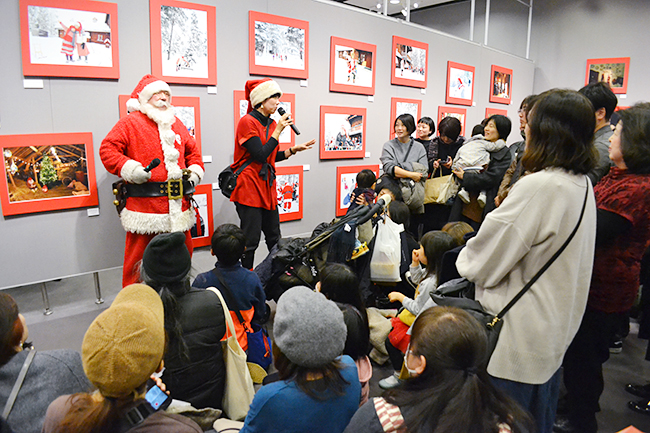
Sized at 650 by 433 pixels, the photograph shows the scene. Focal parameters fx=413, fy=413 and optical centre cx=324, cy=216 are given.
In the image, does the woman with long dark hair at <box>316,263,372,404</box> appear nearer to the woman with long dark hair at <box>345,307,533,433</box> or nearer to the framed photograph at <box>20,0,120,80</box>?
the woman with long dark hair at <box>345,307,533,433</box>

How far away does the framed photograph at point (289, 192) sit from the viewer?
4.77 metres

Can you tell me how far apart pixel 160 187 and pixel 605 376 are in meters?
3.55

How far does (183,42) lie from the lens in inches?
150

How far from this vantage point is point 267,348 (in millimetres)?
2713

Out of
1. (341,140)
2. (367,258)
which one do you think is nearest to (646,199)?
(367,258)

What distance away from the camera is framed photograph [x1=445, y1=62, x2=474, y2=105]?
6.82 meters

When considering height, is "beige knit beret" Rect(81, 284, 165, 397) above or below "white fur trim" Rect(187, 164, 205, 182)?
below

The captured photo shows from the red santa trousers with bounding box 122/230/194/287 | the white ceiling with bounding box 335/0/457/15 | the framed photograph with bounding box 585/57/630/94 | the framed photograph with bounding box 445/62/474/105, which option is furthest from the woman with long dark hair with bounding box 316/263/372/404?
the framed photograph with bounding box 585/57/630/94

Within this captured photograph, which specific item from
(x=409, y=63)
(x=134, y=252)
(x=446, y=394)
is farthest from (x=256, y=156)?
(x=409, y=63)

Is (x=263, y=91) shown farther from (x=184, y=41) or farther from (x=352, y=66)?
(x=352, y=66)

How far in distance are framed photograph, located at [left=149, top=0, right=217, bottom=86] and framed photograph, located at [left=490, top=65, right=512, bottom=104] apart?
5.89 metres

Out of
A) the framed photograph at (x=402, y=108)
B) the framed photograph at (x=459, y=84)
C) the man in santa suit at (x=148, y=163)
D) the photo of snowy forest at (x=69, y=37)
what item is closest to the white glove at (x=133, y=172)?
the man in santa suit at (x=148, y=163)

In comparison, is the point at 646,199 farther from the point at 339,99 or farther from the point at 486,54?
the point at 486,54

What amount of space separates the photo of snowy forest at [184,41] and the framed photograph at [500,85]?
595 centimetres
